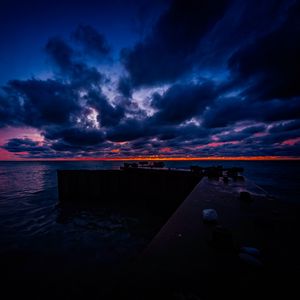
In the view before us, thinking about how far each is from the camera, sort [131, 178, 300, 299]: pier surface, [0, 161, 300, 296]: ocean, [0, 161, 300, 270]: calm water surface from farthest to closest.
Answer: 1. [0, 161, 300, 270]: calm water surface
2. [0, 161, 300, 296]: ocean
3. [131, 178, 300, 299]: pier surface

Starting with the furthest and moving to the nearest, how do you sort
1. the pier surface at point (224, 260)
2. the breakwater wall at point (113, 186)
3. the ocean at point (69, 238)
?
the breakwater wall at point (113, 186), the ocean at point (69, 238), the pier surface at point (224, 260)

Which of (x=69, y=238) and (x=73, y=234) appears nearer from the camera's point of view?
(x=69, y=238)

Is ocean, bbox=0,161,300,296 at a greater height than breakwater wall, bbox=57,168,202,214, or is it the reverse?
breakwater wall, bbox=57,168,202,214

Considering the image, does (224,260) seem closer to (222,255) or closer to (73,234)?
Answer: (222,255)

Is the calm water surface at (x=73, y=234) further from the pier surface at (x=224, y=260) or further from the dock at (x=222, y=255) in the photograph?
the pier surface at (x=224, y=260)

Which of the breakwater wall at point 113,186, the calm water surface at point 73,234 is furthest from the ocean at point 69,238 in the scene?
the breakwater wall at point 113,186

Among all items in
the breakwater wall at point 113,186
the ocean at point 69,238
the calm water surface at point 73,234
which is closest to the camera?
the ocean at point 69,238

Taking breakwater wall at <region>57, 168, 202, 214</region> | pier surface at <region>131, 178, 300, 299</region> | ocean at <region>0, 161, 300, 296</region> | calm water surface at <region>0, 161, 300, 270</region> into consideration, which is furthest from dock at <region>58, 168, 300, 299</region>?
breakwater wall at <region>57, 168, 202, 214</region>

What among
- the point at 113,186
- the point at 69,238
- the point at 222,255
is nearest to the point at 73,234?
the point at 69,238

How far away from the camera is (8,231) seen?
1312cm

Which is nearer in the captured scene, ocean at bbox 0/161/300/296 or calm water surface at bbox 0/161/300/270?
ocean at bbox 0/161/300/296

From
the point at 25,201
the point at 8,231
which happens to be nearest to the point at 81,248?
the point at 8,231

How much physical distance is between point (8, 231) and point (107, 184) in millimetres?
13251

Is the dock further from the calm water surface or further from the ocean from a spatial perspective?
the calm water surface
